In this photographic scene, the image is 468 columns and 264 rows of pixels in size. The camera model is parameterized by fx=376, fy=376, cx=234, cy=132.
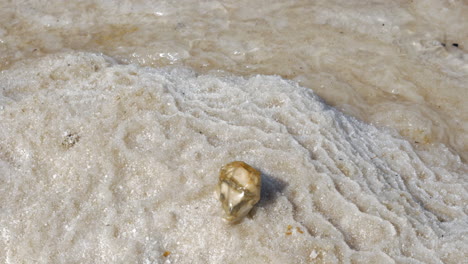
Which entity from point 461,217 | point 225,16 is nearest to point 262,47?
point 225,16

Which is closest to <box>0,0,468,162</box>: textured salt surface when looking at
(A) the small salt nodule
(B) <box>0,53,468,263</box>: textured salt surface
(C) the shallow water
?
(C) the shallow water

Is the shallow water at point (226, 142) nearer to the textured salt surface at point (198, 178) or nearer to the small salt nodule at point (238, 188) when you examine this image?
the textured salt surface at point (198, 178)

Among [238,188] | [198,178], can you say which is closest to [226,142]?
[198,178]

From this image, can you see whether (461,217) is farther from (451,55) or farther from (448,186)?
(451,55)

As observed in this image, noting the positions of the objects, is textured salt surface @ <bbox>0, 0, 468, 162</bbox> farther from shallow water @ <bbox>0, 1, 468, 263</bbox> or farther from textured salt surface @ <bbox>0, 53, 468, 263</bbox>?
textured salt surface @ <bbox>0, 53, 468, 263</bbox>

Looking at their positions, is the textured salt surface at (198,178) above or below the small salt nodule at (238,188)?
below

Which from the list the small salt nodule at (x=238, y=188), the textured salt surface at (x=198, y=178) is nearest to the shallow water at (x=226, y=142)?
the textured salt surface at (x=198, y=178)
